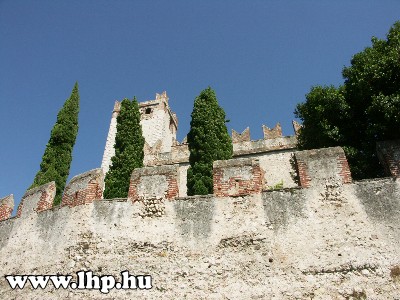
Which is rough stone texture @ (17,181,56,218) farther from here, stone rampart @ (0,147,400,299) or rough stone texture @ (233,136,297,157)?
rough stone texture @ (233,136,297,157)

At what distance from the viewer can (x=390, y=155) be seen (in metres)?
7.47

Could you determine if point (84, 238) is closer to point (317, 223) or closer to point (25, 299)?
point (25, 299)

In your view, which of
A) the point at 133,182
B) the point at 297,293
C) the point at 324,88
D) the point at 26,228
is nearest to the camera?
the point at 297,293

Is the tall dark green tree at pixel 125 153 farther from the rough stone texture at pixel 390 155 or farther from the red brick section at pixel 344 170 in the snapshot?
the rough stone texture at pixel 390 155

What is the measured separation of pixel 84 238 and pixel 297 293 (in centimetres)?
464

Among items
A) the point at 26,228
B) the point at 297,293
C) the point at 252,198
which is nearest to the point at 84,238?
the point at 26,228

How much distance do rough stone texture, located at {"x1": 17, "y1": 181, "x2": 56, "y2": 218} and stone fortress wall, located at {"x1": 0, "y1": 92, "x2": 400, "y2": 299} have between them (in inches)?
26.0

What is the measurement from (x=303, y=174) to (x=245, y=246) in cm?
201

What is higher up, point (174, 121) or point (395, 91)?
point (174, 121)

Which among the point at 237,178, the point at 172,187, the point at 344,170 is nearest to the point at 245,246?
the point at 237,178

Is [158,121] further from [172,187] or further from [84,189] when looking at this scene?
[172,187]

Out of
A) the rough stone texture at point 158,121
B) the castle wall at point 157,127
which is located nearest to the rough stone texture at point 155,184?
the rough stone texture at point 158,121

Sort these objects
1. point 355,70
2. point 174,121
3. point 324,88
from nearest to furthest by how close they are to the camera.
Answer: point 355,70 < point 324,88 < point 174,121

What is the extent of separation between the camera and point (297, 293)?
20.4 ft
